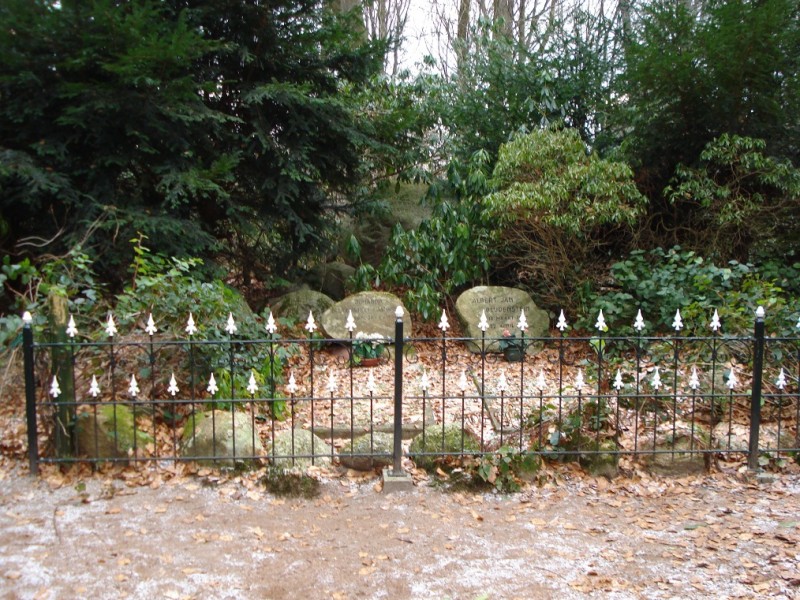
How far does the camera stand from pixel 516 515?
13.0 ft

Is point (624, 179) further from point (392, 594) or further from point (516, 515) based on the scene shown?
point (392, 594)

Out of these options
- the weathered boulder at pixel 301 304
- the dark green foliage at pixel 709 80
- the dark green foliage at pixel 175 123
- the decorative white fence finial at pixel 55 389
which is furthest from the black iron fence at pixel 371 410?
the dark green foliage at pixel 709 80

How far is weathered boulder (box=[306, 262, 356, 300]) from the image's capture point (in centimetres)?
911

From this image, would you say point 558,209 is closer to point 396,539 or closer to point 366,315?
point 366,315

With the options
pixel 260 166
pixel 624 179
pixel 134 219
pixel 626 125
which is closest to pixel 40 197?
pixel 134 219

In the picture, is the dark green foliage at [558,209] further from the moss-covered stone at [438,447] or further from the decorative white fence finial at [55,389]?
the decorative white fence finial at [55,389]

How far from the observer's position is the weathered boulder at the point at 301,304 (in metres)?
8.16

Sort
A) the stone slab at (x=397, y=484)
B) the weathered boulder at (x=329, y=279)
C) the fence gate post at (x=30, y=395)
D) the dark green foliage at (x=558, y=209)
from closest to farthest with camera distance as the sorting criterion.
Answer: the fence gate post at (x=30, y=395), the stone slab at (x=397, y=484), the dark green foliage at (x=558, y=209), the weathered boulder at (x=329, y=279)

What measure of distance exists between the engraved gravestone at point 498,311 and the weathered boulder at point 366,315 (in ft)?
2.46

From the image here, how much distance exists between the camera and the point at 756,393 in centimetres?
434

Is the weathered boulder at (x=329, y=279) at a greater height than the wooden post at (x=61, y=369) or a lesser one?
greater

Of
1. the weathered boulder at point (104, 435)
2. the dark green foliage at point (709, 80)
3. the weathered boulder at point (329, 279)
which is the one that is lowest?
the weathered boulder at point (104, 435)

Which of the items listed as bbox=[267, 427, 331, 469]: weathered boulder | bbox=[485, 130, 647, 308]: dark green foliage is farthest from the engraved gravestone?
bbox=[267, 427, 331, 469]: weathered boulder

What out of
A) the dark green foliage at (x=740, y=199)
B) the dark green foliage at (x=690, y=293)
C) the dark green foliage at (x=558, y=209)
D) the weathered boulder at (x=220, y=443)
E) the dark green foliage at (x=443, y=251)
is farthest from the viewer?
the dark green foliage at (x=443, y=251)
